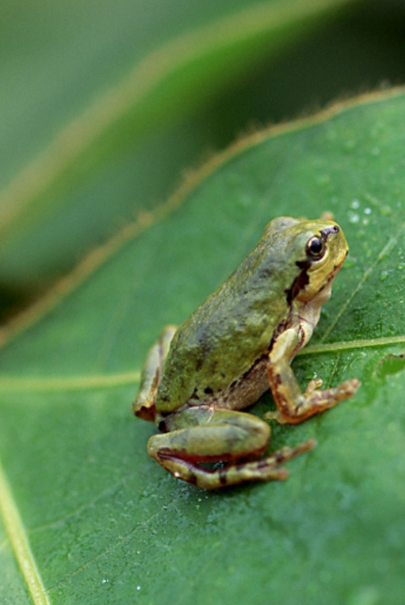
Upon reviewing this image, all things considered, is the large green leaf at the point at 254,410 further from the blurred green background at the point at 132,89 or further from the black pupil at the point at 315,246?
the blurred green background at the point at 132,89

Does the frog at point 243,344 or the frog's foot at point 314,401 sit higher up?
the frog at point 243,344

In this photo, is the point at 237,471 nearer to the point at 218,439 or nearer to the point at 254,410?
the point at 218,439

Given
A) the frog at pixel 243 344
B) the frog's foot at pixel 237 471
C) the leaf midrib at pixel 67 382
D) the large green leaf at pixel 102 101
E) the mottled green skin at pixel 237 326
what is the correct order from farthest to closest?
the large green leaf at pixel 102 101 < the leaf midrib at pixel 67 382 < the mottled green skin at pixel 237 326 < the frog at pixel 243 344 < the frog's foot at pixel 237 471

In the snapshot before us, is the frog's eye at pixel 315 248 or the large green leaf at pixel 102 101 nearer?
the frog's eye at pixel 315 248

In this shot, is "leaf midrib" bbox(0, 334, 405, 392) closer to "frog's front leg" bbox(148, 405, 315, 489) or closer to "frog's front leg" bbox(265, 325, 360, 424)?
"frog's front leg" bbox(148, 405, 315, 489)

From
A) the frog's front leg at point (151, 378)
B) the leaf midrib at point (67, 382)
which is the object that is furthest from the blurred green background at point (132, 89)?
the frog's front leg at point (151, 378)
